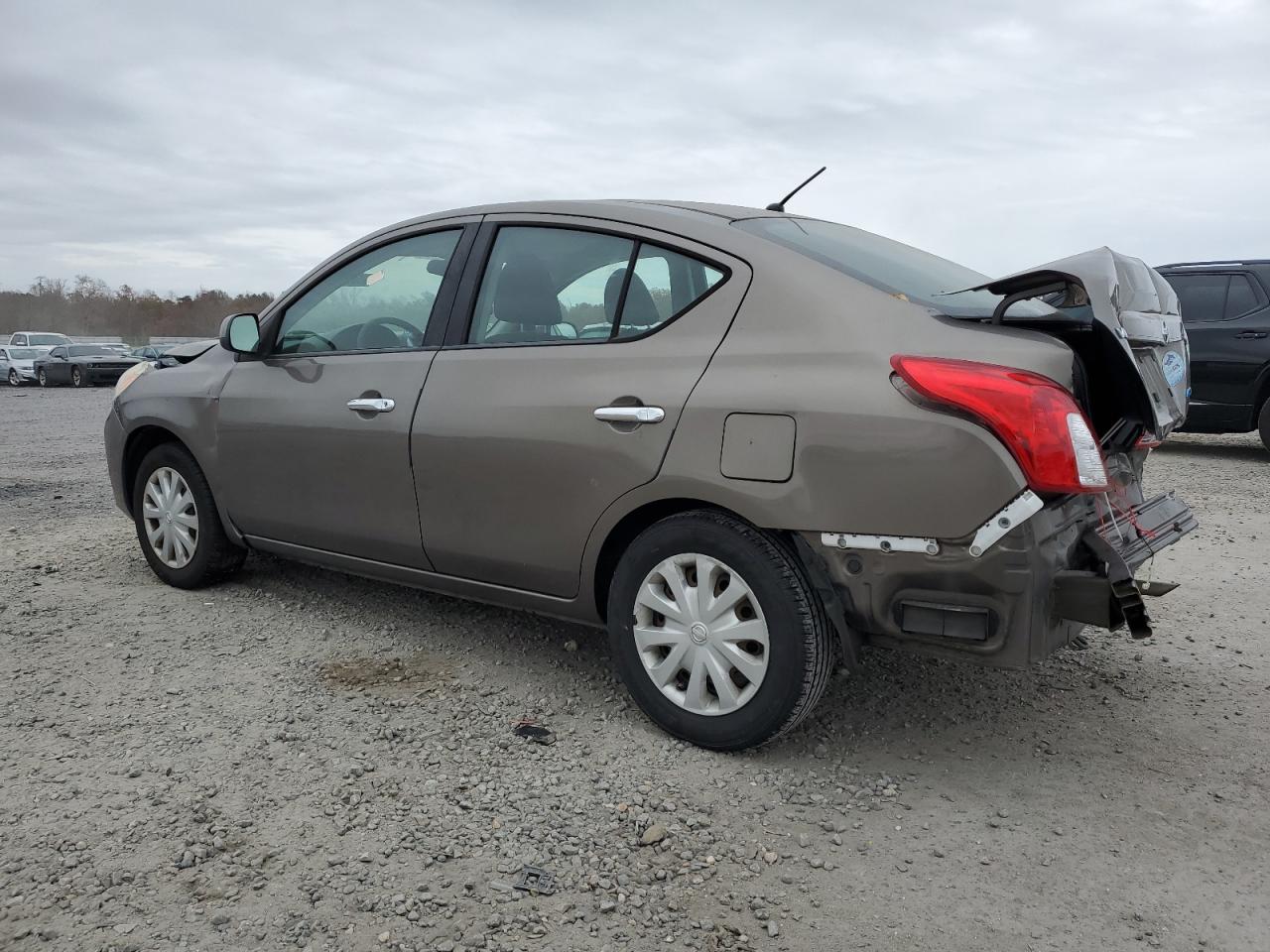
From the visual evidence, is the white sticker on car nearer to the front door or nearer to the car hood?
the front door

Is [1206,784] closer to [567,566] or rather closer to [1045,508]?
[1045,508]

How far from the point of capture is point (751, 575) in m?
2.82

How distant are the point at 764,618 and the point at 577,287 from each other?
51.1 inches

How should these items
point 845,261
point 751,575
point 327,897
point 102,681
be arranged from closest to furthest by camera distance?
point 327,897 < point 751,575 < point 845,261 < point 102,681

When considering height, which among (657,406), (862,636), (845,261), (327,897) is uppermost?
(845,261)

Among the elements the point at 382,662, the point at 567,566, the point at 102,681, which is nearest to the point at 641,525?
the point at 567,566

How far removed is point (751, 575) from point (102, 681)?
2.39 meters

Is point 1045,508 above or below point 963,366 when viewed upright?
below

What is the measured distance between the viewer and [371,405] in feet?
12.3

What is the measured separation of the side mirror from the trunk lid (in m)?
2.96

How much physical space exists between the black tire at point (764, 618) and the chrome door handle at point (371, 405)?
1169mm

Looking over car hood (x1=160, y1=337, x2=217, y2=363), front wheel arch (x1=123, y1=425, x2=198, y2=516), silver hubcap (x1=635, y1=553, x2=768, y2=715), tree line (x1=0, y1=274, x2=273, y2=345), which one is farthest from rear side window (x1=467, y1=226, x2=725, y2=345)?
tree line (x1=0, y1=274, x2=273, y2=345)

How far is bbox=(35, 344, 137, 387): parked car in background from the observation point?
26906mm

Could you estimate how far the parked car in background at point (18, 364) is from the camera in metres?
28.5
